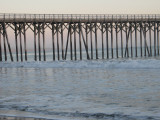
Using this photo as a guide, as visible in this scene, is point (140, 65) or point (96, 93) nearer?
point (96, 93)

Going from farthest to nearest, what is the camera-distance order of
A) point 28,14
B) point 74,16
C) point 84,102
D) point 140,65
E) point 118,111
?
point 74,16 < point 28,14 < point 140,65 < point 84,102 < point 118,111

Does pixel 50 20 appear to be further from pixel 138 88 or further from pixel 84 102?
pixel 84 102

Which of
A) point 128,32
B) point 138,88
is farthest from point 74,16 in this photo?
point 138,88

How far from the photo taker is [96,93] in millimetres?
9805

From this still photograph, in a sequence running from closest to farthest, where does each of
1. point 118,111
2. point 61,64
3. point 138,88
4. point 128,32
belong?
point 118,111 < point 138,88 < point 61,64 < point 128,32

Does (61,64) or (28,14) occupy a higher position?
(28,14)

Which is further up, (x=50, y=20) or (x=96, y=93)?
(x=50, y=20)

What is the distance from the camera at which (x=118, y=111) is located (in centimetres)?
Answer: 719

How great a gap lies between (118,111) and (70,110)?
0.92 metres

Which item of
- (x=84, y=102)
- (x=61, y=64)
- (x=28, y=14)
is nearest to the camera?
(x=84, y=102)

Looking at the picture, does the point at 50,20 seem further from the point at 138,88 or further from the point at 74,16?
the point at 138,88

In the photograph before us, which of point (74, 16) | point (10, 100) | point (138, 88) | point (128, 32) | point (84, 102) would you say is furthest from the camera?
point (128, 32)

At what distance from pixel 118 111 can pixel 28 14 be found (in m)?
24.8

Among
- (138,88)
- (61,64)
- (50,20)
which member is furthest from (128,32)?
(138,88)
